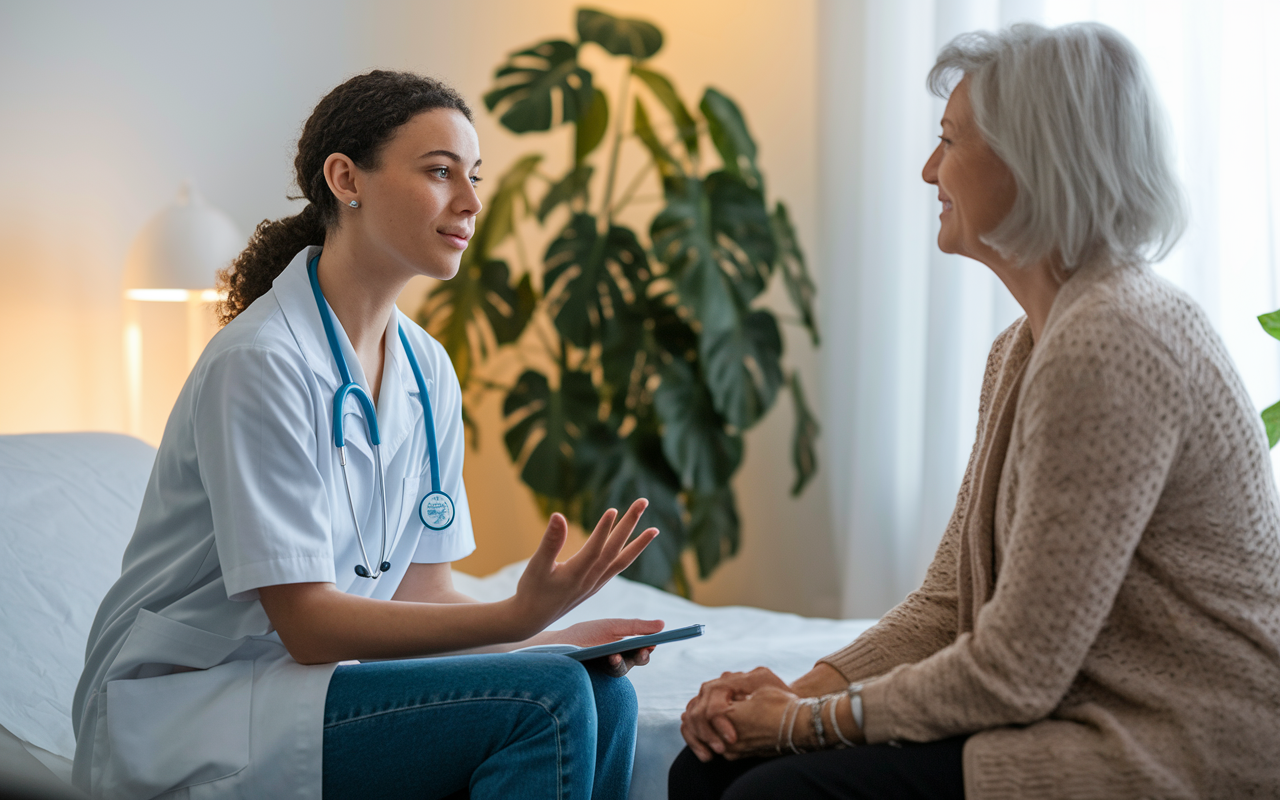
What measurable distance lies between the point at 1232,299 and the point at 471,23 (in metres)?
2.51

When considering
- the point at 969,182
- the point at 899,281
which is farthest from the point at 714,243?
the point at 969,182

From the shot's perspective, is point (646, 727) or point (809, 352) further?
point (809, 352)

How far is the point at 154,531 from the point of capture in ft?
3.70

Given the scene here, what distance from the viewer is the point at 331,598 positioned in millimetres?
1040

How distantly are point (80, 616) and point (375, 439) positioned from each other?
658mm

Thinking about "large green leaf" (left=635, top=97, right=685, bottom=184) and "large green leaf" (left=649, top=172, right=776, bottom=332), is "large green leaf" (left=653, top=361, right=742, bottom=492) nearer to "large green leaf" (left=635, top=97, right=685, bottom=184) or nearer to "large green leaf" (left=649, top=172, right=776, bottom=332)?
"large green leaf" (left=649, top=172, right=776, bottom=332)

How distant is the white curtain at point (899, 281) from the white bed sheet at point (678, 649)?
0.95 m

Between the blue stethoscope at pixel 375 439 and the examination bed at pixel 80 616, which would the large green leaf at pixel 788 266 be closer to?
the examination bed at pixel 80 616

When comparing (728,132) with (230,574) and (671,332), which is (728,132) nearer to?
(671,332)

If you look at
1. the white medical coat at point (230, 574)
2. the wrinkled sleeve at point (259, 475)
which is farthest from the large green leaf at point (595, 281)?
the wrinkled sleeve at point (259, 475)

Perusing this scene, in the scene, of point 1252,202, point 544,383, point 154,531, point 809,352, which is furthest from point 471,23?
point 154,531

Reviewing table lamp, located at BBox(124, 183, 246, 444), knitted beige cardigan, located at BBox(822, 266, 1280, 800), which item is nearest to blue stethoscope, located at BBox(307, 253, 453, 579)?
knitted beige cardigan, located at BBox(822, 266, 1280, 800)

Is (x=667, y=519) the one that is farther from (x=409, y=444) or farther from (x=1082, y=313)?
(x=1082, y=313)

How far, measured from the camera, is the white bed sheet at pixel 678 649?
1.26m
